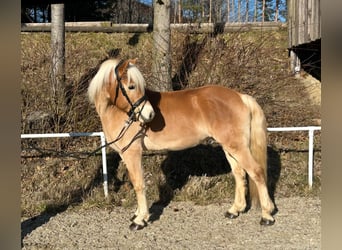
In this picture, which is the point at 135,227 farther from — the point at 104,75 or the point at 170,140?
the point at 104,75

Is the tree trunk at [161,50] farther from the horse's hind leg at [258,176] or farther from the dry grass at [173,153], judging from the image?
the horse's hind leg at [258,176]

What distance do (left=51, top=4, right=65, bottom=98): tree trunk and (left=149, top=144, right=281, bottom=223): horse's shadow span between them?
2480mm

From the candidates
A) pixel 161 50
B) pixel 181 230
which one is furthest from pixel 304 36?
pixel 181 230

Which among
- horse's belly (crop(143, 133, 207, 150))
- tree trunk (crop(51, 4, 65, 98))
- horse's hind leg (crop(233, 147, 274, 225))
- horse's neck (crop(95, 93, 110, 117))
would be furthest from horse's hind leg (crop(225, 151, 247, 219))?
tree trunk (crop(51, 4, 65, 98))

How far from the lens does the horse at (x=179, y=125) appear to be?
448 cm

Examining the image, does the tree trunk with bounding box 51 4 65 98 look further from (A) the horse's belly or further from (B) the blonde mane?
(A) the horse's belly

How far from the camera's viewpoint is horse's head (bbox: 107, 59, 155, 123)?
4.31m

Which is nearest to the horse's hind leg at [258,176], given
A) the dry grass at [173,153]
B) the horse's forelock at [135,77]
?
the dry grass at [173,153]

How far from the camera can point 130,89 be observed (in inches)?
171

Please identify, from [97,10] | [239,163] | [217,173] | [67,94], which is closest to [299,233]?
[239,163]

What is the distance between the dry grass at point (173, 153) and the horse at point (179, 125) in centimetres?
83

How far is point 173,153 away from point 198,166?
1.55ft
